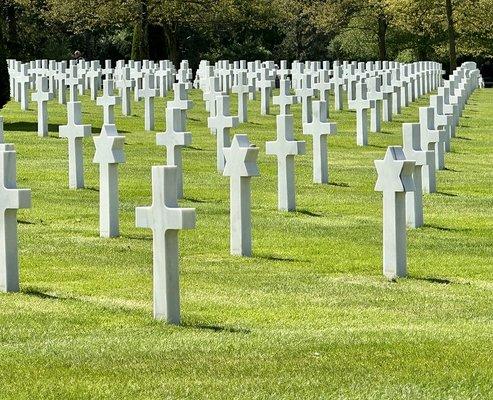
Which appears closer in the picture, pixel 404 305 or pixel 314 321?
pixel 314 321

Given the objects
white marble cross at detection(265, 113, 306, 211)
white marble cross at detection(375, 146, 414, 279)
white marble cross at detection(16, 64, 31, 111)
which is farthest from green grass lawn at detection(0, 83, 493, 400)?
white marble cross at detection(16, 64, 31, 111)

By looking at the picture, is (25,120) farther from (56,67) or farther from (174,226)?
(174,226)

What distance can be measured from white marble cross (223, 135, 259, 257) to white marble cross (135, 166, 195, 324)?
11.9 ft

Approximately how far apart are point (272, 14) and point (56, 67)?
2611 cm

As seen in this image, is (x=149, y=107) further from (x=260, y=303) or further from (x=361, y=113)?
(x=260, y=303)

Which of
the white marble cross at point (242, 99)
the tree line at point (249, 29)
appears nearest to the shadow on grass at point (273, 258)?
the white marble cross at point (242, 99)

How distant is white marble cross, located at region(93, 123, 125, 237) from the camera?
1531 cm

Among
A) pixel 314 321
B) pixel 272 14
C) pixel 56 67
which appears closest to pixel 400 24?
pixel 272 14

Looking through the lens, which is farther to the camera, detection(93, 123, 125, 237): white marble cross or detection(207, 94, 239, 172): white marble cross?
detection(207, 94, 239, 172): white marble cross

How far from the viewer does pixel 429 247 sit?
599 inches

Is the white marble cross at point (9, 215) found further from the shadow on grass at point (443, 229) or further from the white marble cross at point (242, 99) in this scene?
the white marble cross at point (242, 99)

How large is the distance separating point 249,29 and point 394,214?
201 ft

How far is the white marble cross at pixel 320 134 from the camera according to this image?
68.8ft

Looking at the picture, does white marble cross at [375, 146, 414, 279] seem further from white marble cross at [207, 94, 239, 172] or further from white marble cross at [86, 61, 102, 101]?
white marble cross at [86, 61, 102, 101]
